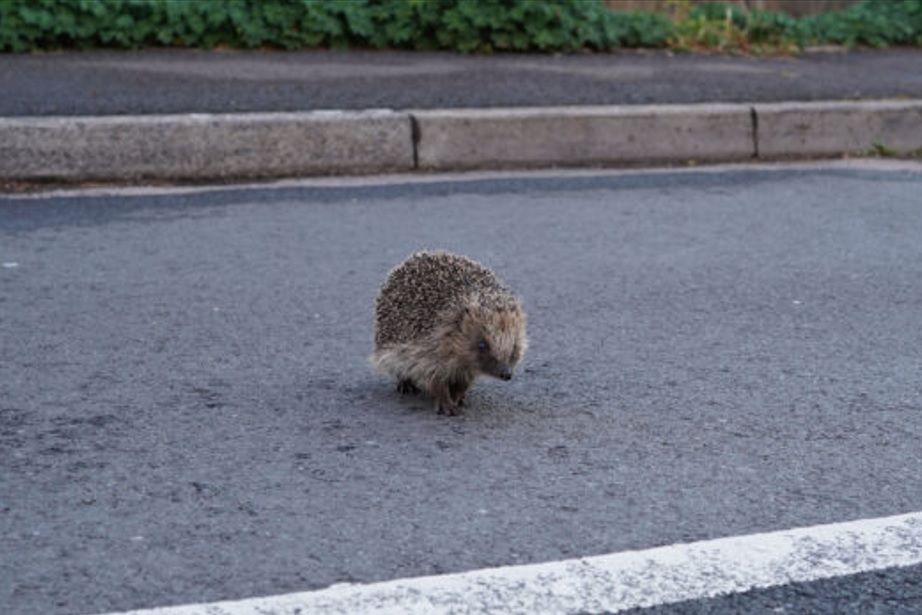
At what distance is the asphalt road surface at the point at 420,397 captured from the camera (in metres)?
3.42

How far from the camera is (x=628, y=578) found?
10.6ft

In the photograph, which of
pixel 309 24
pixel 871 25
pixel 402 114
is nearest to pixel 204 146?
pixel 402 114

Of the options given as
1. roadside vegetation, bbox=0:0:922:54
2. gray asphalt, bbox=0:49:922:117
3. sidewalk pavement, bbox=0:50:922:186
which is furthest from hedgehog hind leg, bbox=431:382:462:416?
roadside vegetation, bbox=0:0:922:54

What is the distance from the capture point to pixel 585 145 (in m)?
9.05

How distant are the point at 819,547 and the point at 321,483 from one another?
1238 mm

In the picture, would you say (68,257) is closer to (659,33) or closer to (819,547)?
(819,547)

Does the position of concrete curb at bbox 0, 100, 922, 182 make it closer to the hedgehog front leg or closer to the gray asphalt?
the gray asphalt

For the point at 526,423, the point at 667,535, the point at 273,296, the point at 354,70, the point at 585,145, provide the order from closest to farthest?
the point at 667,535 → the point at 526,423 → the point at 273,296 → the point at 585,145 → the point at 354,70

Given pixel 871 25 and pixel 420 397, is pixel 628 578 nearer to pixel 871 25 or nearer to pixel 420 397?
pixel 420 397

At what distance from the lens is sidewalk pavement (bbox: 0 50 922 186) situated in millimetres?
8188

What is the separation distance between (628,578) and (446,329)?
1.52 meters

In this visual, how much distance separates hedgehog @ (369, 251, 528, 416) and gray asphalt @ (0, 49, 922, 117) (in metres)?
4.18

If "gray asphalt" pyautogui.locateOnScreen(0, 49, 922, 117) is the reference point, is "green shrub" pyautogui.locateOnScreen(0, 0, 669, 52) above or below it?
above

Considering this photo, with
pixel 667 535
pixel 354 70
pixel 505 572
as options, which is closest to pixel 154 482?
pixel 505 572
